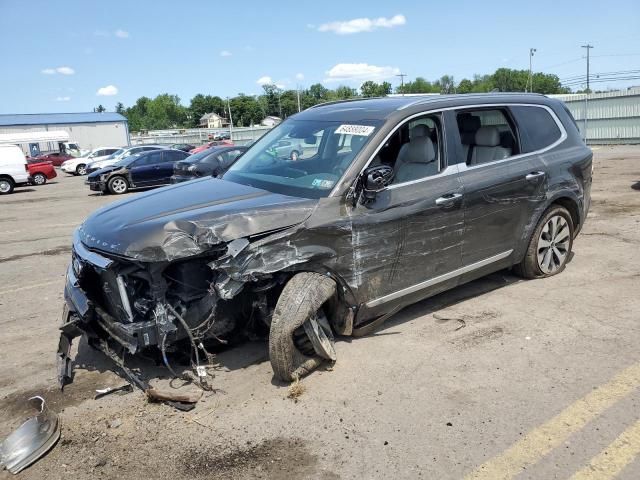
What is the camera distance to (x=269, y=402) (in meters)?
3.51

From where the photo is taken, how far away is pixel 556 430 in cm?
305

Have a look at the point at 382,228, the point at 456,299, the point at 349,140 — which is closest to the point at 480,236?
the point at 456,299

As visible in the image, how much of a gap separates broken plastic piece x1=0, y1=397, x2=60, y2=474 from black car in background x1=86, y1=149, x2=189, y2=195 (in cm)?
1687

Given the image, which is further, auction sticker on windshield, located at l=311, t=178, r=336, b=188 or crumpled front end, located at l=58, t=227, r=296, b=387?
auction sticker on windshield, located at l=311, t=178, r=336, b=188

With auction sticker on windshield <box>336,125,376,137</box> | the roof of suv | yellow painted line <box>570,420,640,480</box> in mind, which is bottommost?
yellow painted line <box>570,420,640,480</box>

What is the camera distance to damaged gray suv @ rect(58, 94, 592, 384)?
137 inches

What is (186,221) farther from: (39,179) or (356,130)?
(39,179)

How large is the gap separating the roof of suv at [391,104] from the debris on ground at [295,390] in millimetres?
2215

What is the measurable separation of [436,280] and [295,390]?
1599 mm

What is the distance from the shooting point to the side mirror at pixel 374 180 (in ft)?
12.4

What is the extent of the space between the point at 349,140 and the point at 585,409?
8.41 feet

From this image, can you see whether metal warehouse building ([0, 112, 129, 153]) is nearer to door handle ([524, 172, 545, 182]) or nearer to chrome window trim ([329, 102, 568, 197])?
chrome window trim ([329, 102, 568, 197])

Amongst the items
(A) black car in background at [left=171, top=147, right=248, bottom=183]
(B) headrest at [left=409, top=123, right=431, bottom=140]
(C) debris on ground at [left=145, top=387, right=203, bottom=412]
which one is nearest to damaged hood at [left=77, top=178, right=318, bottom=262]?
(C) debris on ground at [left=145, top=387, right=203, bottom=412]

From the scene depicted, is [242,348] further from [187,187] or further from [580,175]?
[580,175]
